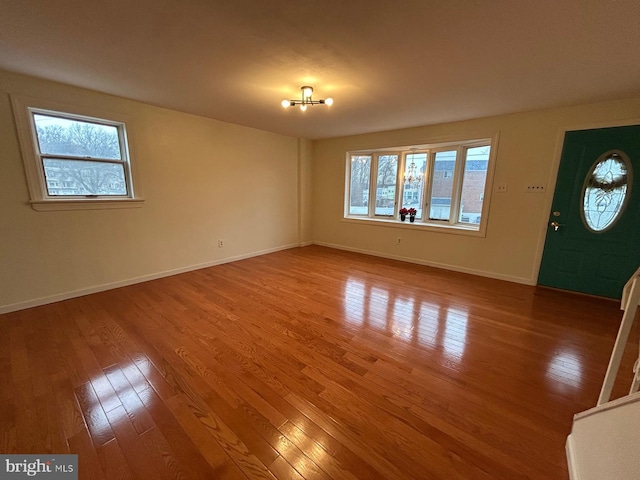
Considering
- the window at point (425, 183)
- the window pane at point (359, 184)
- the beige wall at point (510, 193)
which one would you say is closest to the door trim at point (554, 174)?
the beige wall at point (510, 193)

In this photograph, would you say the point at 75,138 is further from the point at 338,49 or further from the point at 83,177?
the point at 338,49

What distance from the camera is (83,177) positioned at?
9.86ft

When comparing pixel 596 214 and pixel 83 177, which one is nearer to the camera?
pixel 83 177

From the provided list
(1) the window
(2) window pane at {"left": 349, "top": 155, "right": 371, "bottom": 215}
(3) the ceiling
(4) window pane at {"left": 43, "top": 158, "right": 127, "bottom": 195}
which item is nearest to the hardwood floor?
(4) window pane at {"left": 43, "top": 158, "right": 127, "bottom": 195}

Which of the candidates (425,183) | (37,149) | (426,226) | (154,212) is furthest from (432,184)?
(37,149)

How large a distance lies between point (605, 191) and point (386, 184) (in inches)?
119

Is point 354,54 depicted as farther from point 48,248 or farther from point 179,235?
point 48,248

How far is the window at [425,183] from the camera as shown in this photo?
13.4 feet

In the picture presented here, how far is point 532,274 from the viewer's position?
359cm

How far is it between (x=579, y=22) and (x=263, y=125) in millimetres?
3843

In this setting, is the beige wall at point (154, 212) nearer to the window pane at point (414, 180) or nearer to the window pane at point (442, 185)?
the window pane at point (414, 180)

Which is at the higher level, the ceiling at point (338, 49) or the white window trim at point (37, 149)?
the ceiling at point (338, 49)

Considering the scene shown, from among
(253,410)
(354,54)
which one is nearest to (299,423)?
(253,410)

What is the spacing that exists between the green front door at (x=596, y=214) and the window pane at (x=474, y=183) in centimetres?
89
